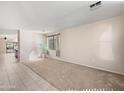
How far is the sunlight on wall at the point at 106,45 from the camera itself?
14.4 ft

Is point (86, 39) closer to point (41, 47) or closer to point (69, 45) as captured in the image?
point (69, 45)

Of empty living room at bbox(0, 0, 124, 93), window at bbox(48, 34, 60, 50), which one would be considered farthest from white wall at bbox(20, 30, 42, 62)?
window at bbox(48, 34, 60, 50)

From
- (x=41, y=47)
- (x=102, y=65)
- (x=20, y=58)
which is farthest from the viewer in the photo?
(x=41, y=47)

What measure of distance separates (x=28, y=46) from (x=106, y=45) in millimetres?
5413

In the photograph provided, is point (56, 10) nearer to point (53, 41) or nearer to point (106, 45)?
point (106, 45)

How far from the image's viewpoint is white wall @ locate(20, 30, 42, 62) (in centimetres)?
739

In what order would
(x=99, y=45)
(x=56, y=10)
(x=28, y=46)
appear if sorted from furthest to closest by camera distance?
1. (x=28, y=46)
2. (x=99, y=45)
3. (x=56, y=10)

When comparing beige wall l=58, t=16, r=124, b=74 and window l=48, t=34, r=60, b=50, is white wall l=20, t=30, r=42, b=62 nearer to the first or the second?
window l=48, t=34, r=60, b=50

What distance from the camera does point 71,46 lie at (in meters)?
6.65

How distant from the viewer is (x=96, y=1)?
256 centimetres

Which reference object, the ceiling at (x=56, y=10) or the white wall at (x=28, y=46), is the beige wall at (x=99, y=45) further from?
the white wall at (x=28, y=46)

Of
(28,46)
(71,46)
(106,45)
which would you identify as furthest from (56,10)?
(28,46)

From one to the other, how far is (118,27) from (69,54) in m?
3.46

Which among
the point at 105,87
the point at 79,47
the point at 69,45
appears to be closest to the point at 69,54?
the point at 69,45
